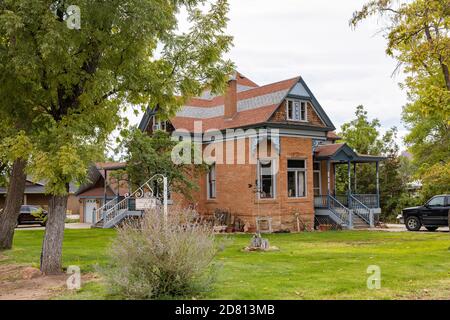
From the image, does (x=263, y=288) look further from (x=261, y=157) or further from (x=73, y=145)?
(x=261, y=157)

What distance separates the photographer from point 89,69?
39.6ft

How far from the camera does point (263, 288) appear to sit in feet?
29.6

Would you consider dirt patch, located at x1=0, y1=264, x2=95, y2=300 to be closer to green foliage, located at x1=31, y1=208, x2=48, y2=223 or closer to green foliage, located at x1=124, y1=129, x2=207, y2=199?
green foliage, located at x1=124, y1=129, x2=207, y2=199

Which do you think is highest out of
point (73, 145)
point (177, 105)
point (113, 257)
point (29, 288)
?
point (177, 105)

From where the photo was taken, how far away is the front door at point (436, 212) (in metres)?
24.5

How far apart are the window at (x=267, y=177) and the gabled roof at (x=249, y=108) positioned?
225cm

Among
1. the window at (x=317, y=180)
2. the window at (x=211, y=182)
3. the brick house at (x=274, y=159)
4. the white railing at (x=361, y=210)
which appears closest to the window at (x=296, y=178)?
the brick house at (x=274, y=159)

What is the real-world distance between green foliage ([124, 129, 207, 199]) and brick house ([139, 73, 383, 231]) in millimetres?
1725

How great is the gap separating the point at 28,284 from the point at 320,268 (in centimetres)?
→ 647

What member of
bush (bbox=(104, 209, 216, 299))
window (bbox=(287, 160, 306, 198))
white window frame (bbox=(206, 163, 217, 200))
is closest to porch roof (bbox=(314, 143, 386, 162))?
window (bbox=(287, 160, 306, 198))

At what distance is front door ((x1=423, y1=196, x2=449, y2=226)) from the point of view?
24516 millimetres

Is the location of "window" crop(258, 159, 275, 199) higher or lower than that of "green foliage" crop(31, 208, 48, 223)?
higher
